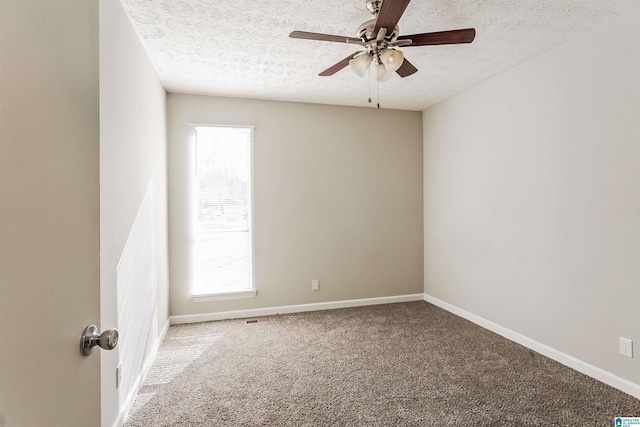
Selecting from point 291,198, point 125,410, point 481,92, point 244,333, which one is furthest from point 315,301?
point 481,92

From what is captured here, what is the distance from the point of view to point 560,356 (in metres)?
2.75

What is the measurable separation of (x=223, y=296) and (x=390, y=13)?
11.1ft

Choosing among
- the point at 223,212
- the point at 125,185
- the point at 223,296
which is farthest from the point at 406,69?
the point at 223,296

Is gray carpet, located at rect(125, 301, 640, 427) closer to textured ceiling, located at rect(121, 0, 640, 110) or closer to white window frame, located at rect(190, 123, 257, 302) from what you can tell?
white window frame, located at rect(190, 123, 257, 302)

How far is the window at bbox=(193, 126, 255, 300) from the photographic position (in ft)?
12.7

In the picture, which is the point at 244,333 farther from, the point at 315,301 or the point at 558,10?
the point at 558,10

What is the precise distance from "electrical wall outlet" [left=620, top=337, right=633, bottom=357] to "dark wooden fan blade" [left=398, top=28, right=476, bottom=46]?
90.7 inches

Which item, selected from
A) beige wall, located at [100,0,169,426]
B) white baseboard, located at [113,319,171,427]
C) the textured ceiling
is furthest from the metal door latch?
the textured ceiling

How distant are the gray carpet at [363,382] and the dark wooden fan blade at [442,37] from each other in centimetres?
229

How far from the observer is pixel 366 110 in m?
4.41

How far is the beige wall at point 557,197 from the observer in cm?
230

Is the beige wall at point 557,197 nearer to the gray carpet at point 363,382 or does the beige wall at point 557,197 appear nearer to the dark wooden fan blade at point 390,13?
the gray carpet at point 363,382

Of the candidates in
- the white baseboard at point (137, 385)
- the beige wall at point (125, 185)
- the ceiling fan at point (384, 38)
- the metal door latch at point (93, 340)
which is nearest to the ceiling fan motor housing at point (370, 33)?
the ceiling fan at point (384, 38)

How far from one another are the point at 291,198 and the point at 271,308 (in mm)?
1386
